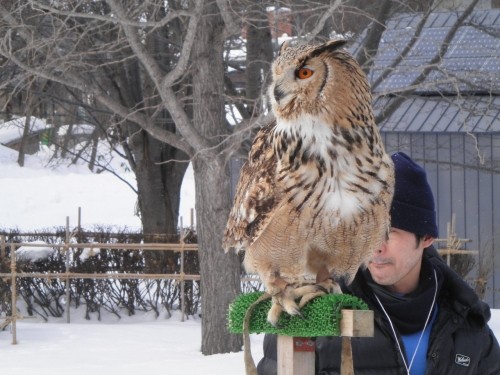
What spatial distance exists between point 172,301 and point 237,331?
10.7 metres

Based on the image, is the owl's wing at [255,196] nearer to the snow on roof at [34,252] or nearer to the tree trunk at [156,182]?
the snow on roof at [34,252]

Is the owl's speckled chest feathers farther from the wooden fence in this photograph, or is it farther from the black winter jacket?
the wooden fence

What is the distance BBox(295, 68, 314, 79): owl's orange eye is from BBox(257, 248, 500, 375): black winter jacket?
3.48ft

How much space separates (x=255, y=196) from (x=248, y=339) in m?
0.39

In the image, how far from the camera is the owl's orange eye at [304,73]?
2.31 m

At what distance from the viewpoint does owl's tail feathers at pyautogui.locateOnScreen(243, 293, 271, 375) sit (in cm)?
244

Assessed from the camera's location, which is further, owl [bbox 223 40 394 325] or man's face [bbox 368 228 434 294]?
man's face [bbox 368 228 434 294]

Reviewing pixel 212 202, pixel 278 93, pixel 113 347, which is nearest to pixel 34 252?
pixel 113 347

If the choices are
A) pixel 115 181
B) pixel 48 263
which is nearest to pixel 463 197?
pixel 48 263

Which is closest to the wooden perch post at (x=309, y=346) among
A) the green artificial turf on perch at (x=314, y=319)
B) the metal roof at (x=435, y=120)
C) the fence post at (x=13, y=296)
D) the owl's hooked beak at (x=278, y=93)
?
the green artificial turf on perch at (x=314, y=319)

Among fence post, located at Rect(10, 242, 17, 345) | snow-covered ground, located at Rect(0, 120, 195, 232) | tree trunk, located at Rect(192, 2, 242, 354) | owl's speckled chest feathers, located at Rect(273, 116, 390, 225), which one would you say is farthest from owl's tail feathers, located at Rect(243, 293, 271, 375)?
snow-covered ground, located at Rect(0, 120, 195, 232)

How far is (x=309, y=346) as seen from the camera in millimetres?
2438

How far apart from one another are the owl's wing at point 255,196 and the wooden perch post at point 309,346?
33cm

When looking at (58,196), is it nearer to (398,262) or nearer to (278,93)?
(398,262)
